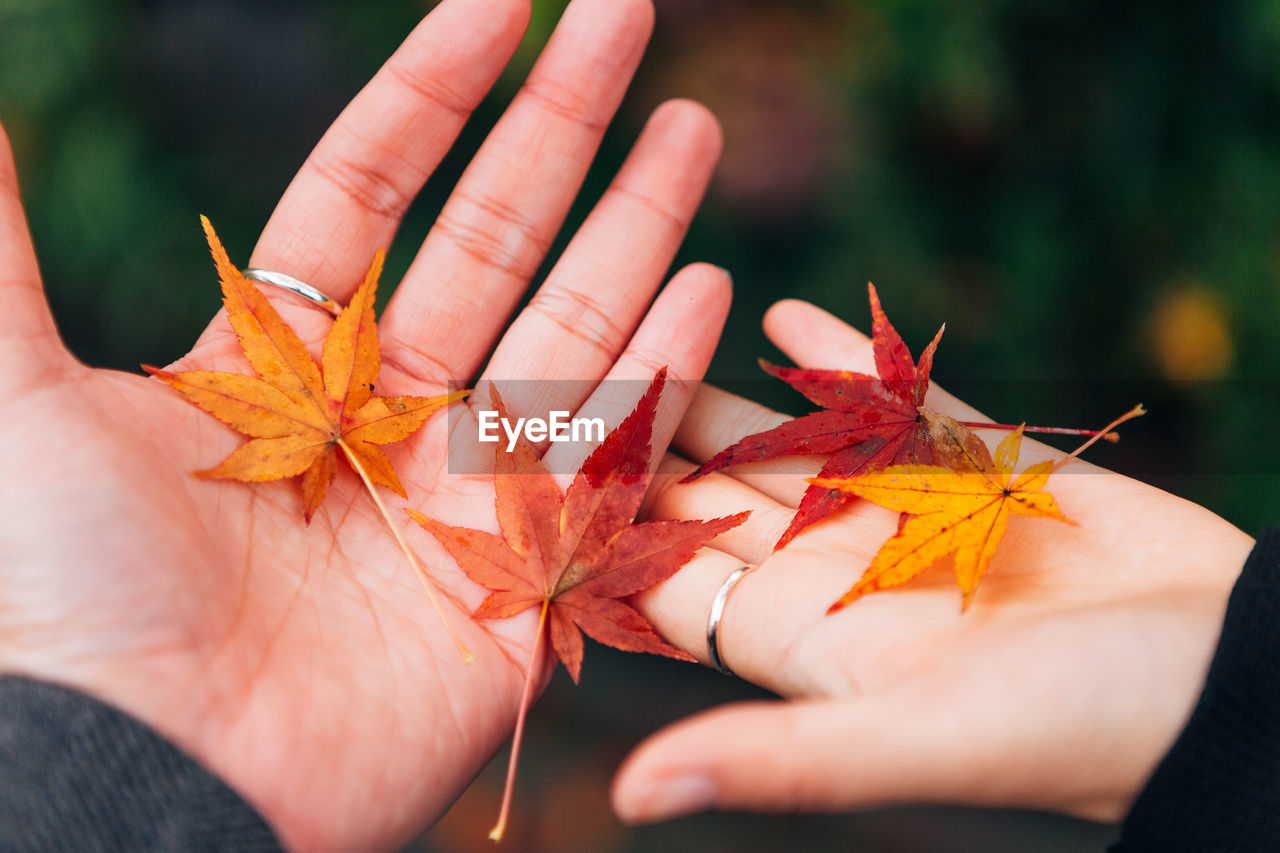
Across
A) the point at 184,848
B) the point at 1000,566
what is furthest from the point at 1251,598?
the point at 184,848

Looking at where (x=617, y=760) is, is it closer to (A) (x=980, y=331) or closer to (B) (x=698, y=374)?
(B) (x=698, y=374)

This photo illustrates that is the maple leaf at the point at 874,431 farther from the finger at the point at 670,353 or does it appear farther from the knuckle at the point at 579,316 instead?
the knuckle at the point at 579,316

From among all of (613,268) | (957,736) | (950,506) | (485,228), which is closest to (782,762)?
(957,736)

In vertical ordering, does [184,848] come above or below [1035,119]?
below

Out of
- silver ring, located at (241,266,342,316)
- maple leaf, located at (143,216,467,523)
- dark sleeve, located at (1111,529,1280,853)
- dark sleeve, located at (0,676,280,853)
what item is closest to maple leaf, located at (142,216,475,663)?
maple leaf, located at (143,216,467,523)

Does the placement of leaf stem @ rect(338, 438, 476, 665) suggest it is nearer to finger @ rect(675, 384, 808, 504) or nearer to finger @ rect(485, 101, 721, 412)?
finger @ rect(485, 101, 721, 412)

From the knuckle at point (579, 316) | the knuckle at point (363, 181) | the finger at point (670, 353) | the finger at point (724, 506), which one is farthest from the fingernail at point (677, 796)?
the knuckle at point (363, 181)

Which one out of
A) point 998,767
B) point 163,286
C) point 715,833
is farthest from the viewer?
point 715,833
